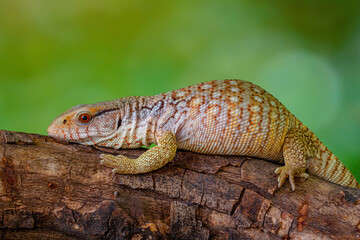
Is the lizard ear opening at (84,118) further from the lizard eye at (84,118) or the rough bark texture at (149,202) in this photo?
the rough bark texture at (149,202)

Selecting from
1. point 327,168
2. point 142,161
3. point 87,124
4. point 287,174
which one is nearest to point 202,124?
point 142,161

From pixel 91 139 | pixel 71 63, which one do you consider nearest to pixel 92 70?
pixel 71 63

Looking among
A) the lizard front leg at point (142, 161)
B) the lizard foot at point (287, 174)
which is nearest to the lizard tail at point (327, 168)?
the lizard foot at point (287, 174)

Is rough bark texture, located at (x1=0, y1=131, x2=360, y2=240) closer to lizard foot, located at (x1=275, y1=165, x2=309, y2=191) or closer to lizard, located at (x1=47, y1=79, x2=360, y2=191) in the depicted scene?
lizard foot, located at (x1=275, y1=165, x2=309, y2=191)

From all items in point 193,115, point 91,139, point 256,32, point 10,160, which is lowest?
point 10,160

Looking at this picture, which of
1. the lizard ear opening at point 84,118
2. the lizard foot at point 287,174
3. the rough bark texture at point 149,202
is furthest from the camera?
the lizard ear opening at point 84,118

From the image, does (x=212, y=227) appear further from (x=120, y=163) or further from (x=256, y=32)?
(x=256, y=32)
